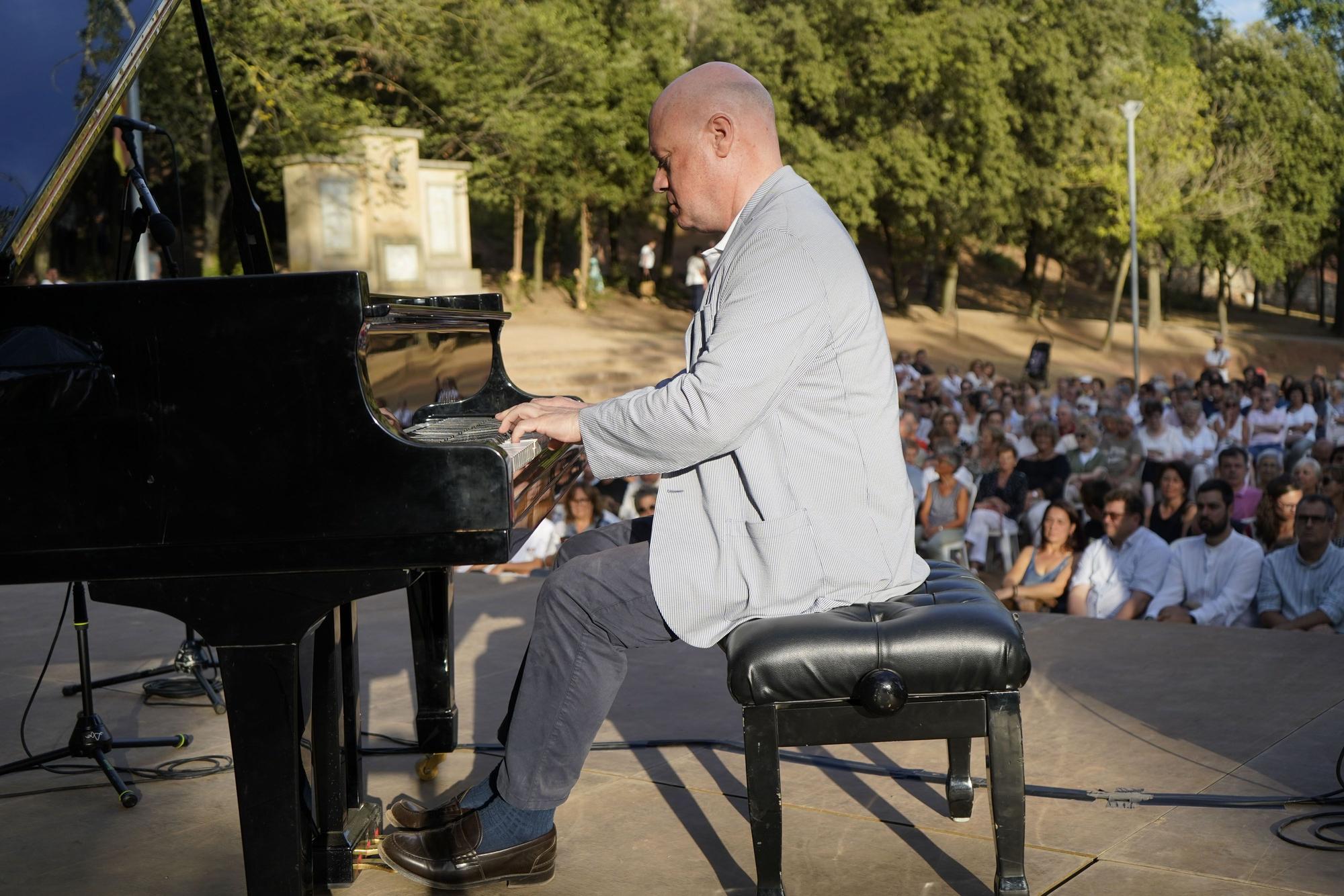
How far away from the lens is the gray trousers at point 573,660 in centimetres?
286

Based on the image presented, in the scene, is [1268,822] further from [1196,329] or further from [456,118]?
[1196,329]

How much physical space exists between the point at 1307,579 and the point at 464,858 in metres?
4.66

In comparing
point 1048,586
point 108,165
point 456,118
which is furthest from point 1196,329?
point 108,165

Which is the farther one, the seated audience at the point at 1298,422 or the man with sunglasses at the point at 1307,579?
the seated audience at the point at 1298,422

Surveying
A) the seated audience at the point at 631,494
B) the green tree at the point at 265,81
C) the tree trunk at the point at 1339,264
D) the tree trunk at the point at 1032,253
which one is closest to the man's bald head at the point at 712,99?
the seated audience at the point at 631,494

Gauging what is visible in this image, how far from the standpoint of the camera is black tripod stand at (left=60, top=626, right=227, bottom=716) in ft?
15.3

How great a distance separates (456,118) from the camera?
23.8 meters

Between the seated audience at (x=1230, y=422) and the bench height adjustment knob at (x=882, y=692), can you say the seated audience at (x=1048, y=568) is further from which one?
the seated audience at (x=1230, y=422)

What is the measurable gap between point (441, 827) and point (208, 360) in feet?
3.99

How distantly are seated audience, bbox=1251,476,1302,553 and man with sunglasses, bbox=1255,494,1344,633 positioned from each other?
0.70 metres

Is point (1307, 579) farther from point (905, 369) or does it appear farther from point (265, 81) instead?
point (265, 81)

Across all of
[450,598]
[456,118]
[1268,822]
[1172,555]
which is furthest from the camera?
[456,118]

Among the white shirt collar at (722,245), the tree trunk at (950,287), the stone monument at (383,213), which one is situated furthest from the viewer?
the tree trunk at (950,287)

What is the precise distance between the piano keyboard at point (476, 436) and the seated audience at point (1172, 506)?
552 cm
